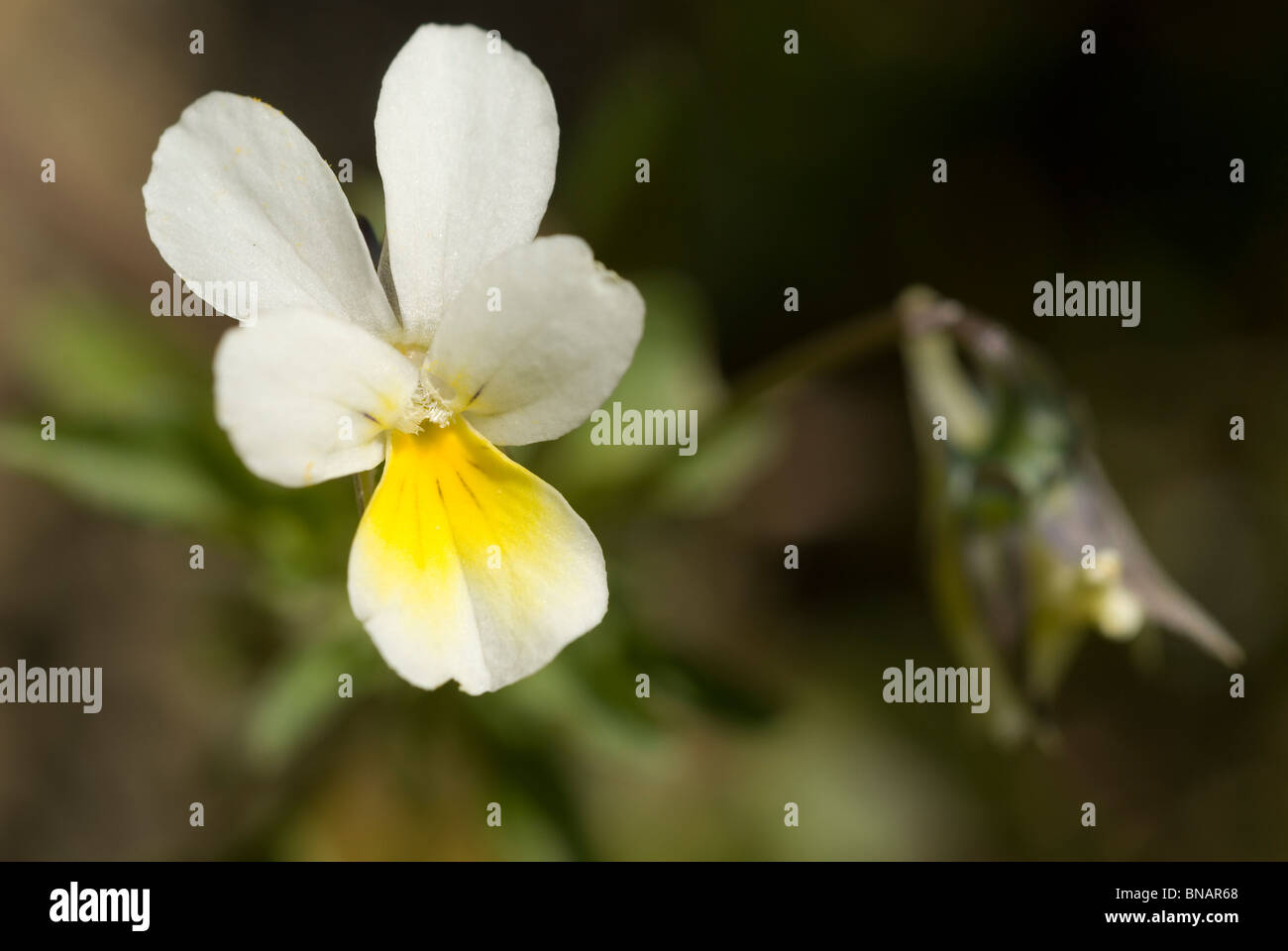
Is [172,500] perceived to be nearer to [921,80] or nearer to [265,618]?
[265,618]

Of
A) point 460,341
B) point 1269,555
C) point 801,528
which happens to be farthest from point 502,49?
point 1269,555

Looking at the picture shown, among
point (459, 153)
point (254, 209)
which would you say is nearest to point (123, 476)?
point (254, 209)

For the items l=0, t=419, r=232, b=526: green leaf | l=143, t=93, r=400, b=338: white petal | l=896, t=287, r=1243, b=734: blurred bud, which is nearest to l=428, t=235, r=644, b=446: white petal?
l=143, t=93, r=400, b=338: white petal

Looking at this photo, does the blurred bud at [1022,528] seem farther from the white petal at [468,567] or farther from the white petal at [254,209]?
the white petal at [254,209]

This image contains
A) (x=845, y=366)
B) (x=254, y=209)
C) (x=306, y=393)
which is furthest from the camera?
(x=845, y=366)

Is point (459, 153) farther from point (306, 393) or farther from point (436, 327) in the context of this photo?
point (306, 393)

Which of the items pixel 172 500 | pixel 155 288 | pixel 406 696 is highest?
pixel 155 288

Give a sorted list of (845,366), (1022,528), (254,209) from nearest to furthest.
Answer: (254,209), (1022,528), (845,366)
